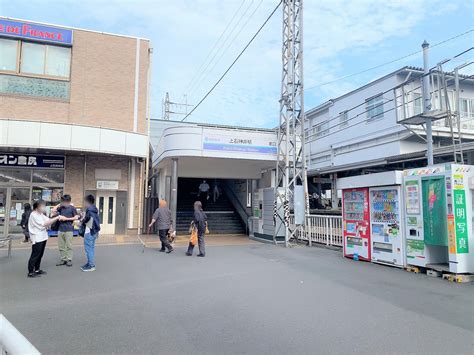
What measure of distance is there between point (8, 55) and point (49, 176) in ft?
18.2

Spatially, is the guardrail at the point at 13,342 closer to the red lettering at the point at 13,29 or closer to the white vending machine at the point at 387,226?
the white vending machine at the point at 387,226

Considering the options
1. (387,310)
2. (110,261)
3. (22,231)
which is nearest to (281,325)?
(387,310)

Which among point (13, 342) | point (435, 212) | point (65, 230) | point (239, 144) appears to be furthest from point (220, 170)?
point (13, 342)

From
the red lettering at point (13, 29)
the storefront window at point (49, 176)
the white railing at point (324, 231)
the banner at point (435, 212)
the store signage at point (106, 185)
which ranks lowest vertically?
the white railing at point (324, 231)

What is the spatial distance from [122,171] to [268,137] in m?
7.39

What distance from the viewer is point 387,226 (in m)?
8.58

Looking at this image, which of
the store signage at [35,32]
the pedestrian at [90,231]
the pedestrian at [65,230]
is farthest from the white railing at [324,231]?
the store signage at [35,32]

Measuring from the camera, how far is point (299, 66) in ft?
41.8

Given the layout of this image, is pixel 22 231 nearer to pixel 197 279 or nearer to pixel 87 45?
pixel 87 45

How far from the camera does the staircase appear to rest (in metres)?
17.6

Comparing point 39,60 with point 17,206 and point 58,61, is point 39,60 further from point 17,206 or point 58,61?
point 17,206

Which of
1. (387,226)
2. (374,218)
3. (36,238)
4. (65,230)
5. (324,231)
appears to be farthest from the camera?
(324,231)

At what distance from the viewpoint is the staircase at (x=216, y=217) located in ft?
57.7

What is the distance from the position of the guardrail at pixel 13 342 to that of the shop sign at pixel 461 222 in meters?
7.74
